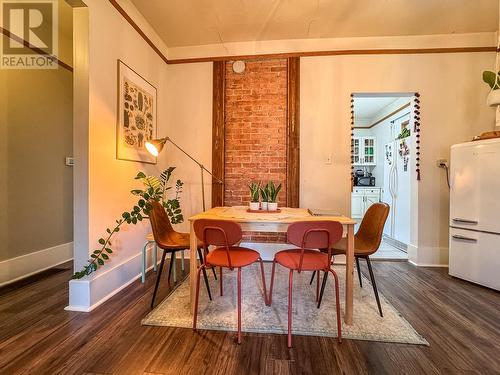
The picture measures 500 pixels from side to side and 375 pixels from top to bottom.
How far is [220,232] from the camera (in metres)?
1.60

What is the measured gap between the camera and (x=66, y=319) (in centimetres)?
179

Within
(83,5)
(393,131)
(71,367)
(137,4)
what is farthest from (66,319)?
(393,131)

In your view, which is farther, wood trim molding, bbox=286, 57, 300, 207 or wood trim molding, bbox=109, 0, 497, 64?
wood trim molding, bbox=286, 57, 300, 207

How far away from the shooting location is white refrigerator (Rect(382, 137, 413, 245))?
147 inches

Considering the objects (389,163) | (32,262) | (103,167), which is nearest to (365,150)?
(389,163)

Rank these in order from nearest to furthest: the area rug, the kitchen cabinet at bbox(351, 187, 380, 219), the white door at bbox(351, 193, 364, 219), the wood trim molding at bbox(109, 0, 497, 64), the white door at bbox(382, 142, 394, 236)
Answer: the area rug → the wood trim molding at bbox(109, 0, 497, 64) → the white door at bbox(382, 142, 394, 236) → the kitchen cabinet at bbox(351, 187, 380, 219) → the white door at bbox(351, 193, 364, 219)

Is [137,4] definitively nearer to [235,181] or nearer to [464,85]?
[235,181]

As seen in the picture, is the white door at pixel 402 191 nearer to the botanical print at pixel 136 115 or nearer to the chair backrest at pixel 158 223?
the chair backrest at pixel 158 223

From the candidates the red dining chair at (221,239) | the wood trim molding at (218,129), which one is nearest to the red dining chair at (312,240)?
the red dining chair at (221,239)

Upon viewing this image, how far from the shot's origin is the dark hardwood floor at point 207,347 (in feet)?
4.40

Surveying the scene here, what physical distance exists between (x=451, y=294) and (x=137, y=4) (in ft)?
14.2

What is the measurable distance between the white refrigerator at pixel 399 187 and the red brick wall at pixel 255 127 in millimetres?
2118

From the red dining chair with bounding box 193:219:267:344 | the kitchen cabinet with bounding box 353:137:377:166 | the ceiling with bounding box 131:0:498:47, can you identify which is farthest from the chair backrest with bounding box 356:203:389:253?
the kitchen cabinet with bounding box 353:137:377:166

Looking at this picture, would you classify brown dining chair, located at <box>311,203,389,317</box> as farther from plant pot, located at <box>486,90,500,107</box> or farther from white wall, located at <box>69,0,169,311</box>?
white wall, located at <box>69,0,169,311</box>
